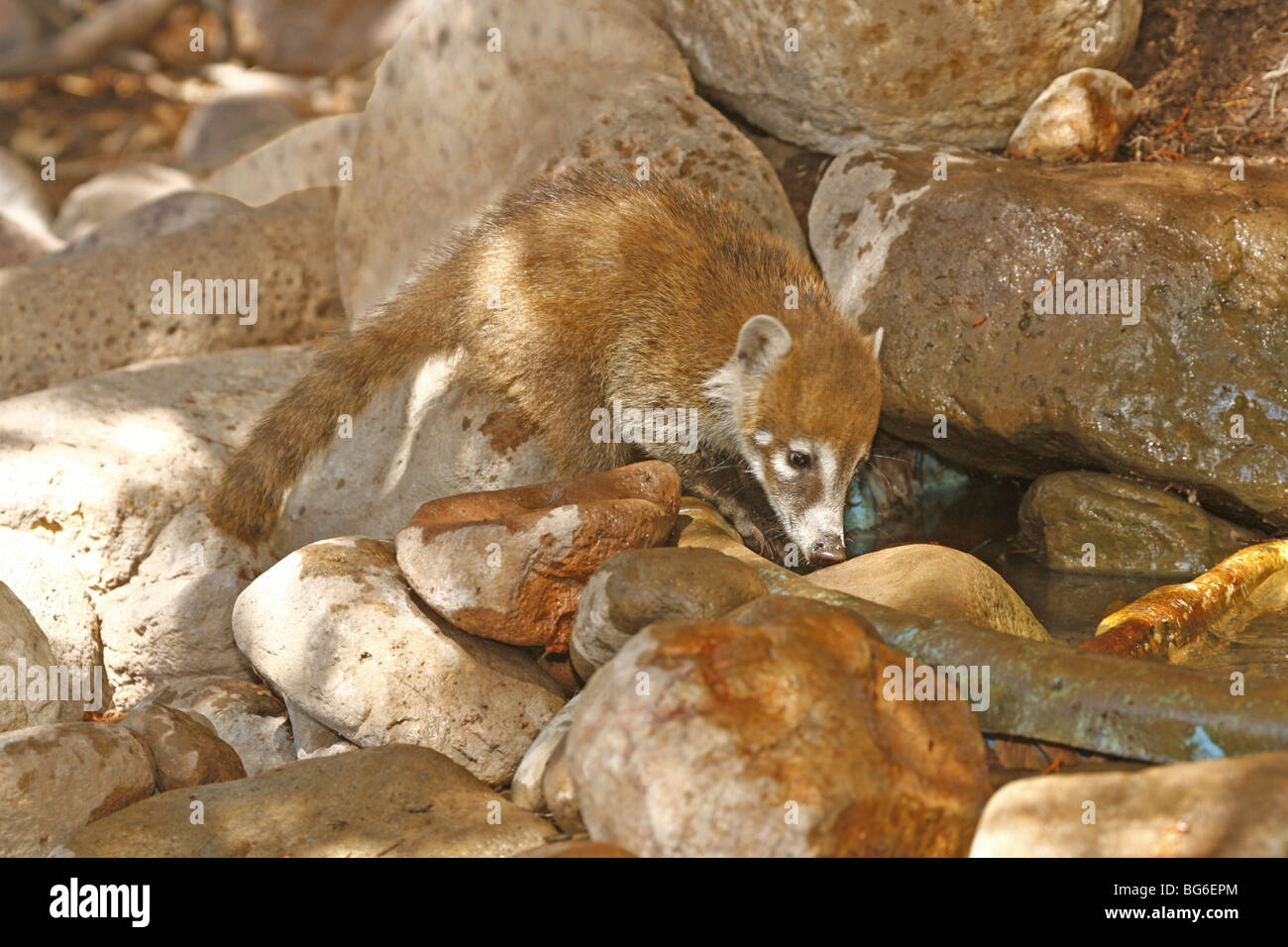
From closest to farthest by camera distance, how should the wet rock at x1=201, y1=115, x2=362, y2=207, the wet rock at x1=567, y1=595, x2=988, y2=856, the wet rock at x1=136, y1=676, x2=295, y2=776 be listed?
the wet rock at x1=567, y1=595, x2=988, y2=856, the wet rock at x1=136, y1=676, x2=295, y2=776, the wet rock at x1=201, y1=115, x2=362, y2=207

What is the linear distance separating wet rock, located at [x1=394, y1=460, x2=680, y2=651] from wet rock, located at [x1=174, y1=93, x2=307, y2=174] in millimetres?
9810

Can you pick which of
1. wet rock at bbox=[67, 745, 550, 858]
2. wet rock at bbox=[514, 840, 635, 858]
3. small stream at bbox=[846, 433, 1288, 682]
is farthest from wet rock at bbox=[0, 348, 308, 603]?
small stream at bbox=[846, 433, 1288, 682]

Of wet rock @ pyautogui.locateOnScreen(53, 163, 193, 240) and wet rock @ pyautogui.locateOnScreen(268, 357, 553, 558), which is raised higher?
wet rock @ pyautogui.locateOnScreen(53, 163, 193, 240)

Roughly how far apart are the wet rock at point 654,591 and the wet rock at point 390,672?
615 mm

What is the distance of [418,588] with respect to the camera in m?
4.61

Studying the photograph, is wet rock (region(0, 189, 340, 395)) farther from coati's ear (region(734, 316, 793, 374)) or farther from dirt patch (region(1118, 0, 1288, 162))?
dirt patch (region(1118, 0, 1288, 162))

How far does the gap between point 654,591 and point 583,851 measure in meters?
1.08


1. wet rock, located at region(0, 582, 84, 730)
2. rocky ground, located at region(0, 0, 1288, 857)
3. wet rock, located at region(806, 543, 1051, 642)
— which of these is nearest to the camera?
rocky ground, located at region(0, 0, 1288, 857)

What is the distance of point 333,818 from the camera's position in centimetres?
Result: 382

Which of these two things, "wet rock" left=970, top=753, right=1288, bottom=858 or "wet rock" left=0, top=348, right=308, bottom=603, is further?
"wet rock" left=0, top=348, right=308, bottom=603

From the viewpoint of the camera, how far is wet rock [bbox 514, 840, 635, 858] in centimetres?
316

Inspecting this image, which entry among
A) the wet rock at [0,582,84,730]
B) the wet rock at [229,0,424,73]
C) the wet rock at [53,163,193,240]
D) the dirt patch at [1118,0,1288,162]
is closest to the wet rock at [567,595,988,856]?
the wet rock at [0,582,84,730]

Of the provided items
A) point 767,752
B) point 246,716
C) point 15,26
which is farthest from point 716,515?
point 15,26

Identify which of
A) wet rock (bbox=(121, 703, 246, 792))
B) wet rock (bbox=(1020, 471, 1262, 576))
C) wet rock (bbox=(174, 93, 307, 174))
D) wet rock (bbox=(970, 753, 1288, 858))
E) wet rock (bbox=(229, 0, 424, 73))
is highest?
wet rock (bbox=(229, 0, 424, 73))
